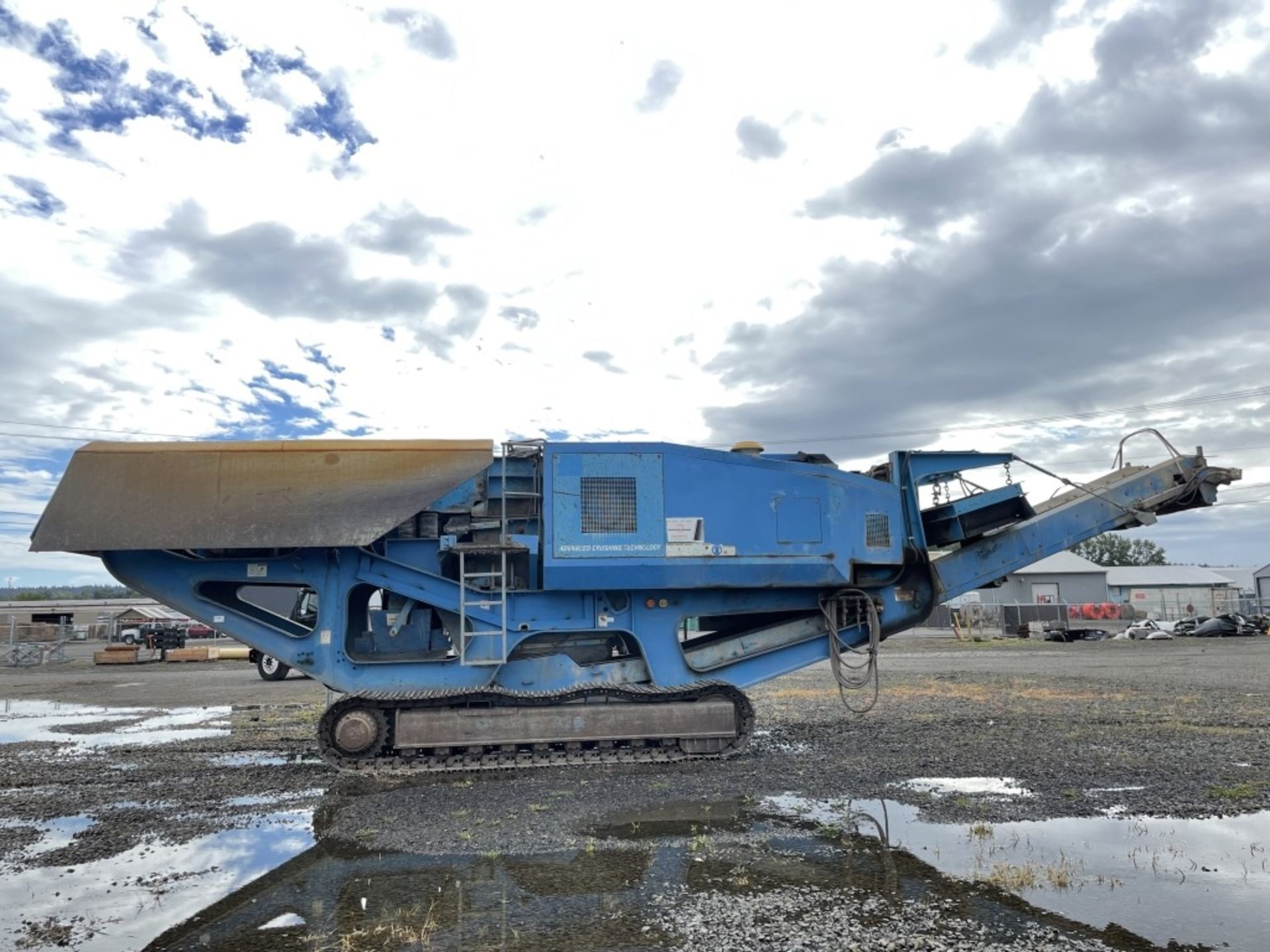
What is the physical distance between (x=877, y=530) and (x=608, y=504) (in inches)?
127

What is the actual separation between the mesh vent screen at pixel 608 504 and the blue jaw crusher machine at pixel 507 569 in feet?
0.07

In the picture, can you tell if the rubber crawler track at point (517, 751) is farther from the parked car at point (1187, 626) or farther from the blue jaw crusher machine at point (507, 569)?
the parked car at point (1187, 626)

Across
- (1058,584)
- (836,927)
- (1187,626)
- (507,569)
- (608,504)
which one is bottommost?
(836,927)

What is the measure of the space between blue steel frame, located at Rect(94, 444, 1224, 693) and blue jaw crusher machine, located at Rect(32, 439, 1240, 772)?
0.07 ft

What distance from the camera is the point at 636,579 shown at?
918 cm

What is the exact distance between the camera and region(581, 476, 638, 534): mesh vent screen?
9.19 meters

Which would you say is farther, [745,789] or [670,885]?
[745,789]

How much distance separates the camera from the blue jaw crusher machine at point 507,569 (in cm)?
870

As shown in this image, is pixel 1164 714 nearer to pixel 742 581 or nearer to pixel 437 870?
pixel 742 581

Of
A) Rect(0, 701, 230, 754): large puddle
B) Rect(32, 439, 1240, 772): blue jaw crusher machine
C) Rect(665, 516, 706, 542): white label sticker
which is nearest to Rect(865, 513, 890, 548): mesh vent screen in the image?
Rect(32, 439, 1240, 772): blue jaw crusher machine

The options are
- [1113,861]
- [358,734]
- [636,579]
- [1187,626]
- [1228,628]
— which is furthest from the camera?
[1187,626]

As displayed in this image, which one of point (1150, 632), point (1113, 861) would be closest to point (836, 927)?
point (1113, 861)

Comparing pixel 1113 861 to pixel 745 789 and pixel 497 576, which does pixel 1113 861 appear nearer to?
pixel 745 789

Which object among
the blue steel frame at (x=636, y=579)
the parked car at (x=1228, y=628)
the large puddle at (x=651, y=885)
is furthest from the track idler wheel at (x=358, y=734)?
the parked car at (x=1228, y=628)
